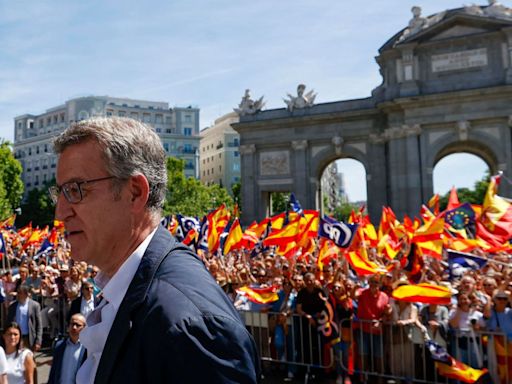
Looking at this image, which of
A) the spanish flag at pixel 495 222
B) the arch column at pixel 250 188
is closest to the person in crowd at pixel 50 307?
the spanish flag at pixel 495 222

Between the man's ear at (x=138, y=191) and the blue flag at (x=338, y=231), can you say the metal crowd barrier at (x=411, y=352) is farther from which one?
the man's ear at (x=138, y=191)

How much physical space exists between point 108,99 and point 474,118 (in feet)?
277

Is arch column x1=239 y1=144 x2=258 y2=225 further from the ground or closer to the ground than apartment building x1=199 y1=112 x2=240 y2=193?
closer to the ground

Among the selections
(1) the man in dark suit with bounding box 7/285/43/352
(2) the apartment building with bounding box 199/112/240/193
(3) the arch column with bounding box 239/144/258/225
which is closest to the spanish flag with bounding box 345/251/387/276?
(1) the man in dark suit with bounding box 7/285/43/352

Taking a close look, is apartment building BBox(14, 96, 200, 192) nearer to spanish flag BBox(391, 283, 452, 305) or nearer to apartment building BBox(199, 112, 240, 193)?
apartment building BBox(199, 112, 240, 193)

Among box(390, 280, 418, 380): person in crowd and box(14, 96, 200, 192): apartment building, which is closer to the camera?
box(390, 280, 418, 380): person in crowd

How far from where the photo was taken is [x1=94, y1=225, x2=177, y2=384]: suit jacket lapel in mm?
1563

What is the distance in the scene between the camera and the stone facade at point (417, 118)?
32594 mm

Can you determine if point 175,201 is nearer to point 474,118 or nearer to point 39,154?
point 474,118

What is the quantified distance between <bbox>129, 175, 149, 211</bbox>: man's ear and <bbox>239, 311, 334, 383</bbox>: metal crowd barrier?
8068 millimetres

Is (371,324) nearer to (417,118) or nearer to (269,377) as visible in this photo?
(269,377)

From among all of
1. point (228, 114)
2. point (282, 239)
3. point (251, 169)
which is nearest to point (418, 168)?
point (251, 169)

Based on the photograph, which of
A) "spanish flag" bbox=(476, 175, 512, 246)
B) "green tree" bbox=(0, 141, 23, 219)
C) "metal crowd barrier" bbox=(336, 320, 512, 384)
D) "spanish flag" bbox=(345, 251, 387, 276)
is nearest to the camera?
"metal crowd barrier" bbox=(336, 320, 512, 384)

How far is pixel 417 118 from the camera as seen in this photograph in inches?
1350
